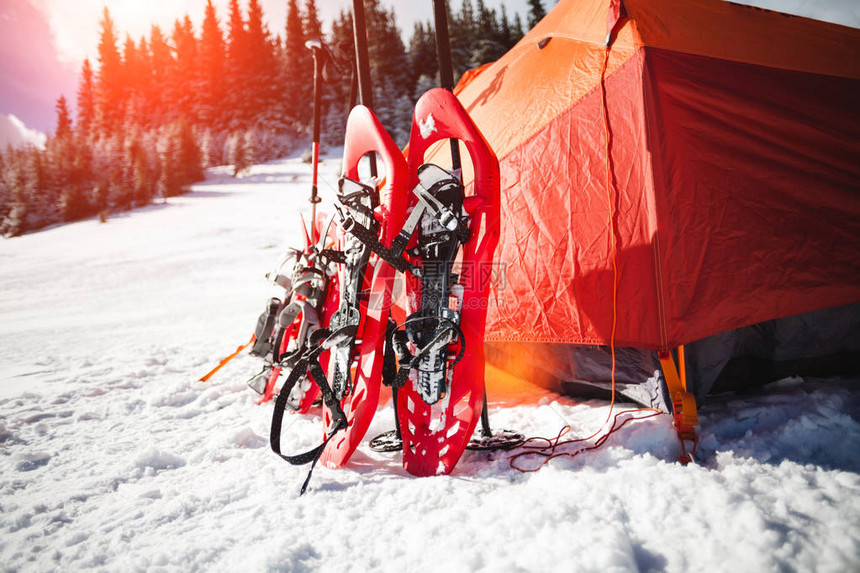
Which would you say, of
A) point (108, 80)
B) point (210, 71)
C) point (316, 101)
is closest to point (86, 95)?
point (108, 80)

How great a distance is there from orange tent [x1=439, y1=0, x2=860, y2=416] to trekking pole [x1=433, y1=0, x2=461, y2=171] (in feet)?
2.35

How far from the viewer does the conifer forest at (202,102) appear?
26.7 meters

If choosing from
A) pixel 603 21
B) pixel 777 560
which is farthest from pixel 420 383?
pixel 603 21

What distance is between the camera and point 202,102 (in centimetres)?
4531

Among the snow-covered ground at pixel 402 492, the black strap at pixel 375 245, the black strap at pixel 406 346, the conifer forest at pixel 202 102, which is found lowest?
the snow-covered ground at pixel 402 492

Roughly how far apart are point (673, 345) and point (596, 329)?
412 mm

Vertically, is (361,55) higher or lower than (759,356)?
higher

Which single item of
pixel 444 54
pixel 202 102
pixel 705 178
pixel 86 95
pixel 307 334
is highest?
pixel 86 95

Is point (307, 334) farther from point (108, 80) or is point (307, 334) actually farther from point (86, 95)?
point (86, 95)

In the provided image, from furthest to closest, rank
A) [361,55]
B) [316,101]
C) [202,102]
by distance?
1. [202,102]
2. [316,101]
3. [361,55]

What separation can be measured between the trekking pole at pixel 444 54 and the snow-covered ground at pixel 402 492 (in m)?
1.87

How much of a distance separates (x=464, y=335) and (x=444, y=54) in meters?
2.06

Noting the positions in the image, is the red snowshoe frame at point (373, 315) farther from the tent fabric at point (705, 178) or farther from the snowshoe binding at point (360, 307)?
the tent fabric at point (705, 178)

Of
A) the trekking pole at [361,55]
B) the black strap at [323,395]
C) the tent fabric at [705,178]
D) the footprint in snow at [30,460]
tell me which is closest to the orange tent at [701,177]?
the tent fabric at [705,178]
